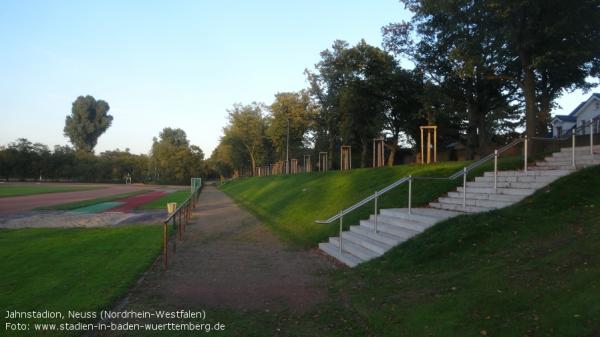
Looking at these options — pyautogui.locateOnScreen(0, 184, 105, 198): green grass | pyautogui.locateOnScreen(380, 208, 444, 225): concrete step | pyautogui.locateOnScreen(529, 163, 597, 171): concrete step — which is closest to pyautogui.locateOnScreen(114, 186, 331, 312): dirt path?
pyautogui.locateOnScreen(380, 208, 444, 225): concrete step

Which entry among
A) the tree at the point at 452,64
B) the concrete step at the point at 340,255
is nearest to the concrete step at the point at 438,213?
the concrete step at the point at 340,255

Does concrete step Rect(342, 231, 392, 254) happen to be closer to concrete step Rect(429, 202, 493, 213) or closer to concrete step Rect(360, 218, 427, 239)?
concrete step Rect(360, 218, 427, 239)

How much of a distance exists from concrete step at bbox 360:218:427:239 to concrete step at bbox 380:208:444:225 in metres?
0.24

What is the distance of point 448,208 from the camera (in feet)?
38.1

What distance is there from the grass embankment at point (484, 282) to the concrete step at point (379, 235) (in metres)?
0.58

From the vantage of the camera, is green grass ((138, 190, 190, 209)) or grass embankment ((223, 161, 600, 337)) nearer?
grass embankment ((223, 161, 600, 337))

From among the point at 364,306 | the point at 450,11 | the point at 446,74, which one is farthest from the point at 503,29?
the point at 364,306

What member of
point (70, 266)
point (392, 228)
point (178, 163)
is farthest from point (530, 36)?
point (178, 163)

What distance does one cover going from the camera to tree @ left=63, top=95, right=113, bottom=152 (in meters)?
148

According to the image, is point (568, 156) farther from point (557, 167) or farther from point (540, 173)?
point (540, 173)

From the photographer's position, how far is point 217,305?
272 inches

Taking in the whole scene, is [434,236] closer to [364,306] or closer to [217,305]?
[364,306]

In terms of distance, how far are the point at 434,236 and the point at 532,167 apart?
5499mm

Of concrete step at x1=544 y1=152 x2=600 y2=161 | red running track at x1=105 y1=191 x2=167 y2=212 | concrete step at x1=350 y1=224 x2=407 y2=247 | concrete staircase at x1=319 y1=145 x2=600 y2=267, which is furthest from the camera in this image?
A: red running track at x1=105 y1=191 x2=167 y2=212
